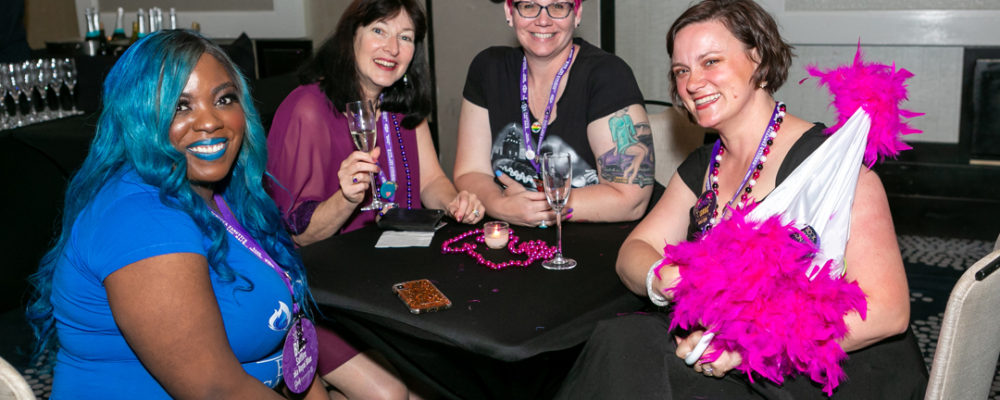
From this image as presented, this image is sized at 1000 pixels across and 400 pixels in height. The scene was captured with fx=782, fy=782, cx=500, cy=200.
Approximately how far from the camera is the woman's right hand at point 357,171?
2051mm

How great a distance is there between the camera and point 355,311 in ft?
5.48

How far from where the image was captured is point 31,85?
3777mm

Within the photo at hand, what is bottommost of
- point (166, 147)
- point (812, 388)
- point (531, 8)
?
point (812, 388)

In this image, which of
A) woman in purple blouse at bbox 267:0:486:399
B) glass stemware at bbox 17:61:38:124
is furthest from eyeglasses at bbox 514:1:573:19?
glass stemware at bbox 17:61:38:124

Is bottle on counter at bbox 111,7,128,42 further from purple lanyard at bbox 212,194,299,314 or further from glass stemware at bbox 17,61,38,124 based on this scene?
purple lanyard at bbox 212,194,299,314

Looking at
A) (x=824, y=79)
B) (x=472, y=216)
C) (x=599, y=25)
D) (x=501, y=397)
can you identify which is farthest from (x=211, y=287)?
(x=599, y=25)

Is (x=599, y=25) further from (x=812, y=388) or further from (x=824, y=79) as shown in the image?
(x=812, y=388)

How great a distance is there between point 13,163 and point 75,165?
269mm

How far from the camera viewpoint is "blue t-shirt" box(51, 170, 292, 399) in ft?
4.42

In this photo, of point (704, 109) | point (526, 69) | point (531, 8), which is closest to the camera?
point (704, 109)

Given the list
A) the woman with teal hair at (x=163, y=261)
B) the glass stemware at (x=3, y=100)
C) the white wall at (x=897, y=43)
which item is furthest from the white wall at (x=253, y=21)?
the woman with teal hair at (x=163, y=261)

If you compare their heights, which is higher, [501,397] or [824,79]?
[824,79]

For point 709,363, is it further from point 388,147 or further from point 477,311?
point 388,147

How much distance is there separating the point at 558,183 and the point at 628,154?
0.46 meters
